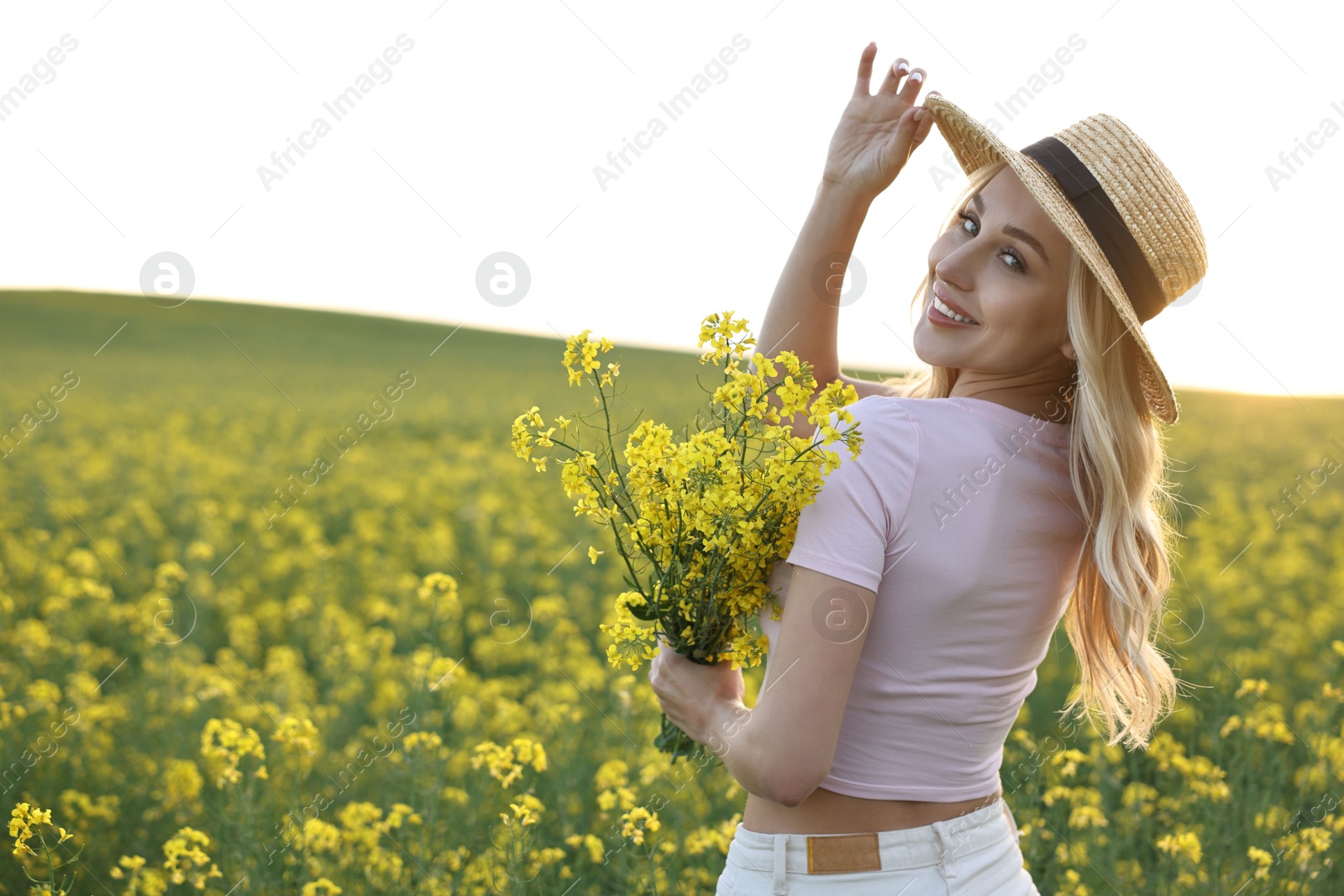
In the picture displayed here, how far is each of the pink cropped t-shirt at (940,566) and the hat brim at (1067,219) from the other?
0.19 m

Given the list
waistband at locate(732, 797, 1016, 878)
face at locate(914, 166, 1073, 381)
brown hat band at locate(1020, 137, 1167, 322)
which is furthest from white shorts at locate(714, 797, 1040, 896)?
brown hat band at locate(1020, 137, 1167, 322)

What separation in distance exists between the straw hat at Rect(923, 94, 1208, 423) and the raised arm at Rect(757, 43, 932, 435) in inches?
8.1

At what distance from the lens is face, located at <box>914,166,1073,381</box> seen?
5.10 feet

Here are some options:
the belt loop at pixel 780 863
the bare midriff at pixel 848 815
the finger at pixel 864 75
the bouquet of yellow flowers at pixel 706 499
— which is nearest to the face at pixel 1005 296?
the bouquet of yellow flowers at pixel 706 499

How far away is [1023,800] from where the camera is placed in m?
3.09

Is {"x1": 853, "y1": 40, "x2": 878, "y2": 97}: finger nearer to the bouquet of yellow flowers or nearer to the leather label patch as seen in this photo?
the bouquet of yellow flowers

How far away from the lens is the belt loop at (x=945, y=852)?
1455mm

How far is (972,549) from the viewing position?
1.39m

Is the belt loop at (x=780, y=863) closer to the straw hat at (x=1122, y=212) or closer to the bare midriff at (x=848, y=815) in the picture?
the bare midriff at (x=848, y=815)

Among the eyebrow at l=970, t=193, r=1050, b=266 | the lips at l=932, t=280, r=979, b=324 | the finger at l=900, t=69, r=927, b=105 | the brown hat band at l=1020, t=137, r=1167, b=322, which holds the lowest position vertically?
the lips at l=932, t=280, r=979, b=324

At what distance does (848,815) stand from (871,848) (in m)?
0.06

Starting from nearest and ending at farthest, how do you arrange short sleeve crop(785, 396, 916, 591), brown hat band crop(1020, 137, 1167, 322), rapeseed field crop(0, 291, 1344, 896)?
short sleeve crop(785, 396, 916, 591), brown hat band crop(1020, 137, 1167, 322), rapeseed field crop(0, 291, 1344, 896)

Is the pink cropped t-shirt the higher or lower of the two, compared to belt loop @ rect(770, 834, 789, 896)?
higher

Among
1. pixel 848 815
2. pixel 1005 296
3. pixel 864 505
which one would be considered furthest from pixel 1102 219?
pixel 848 815
